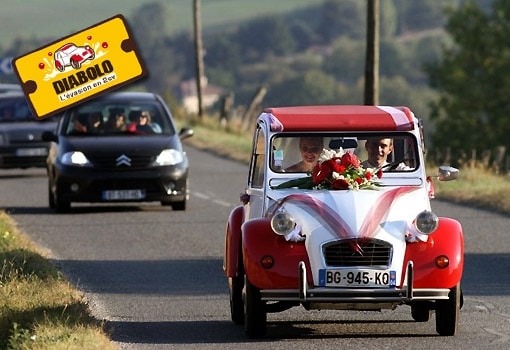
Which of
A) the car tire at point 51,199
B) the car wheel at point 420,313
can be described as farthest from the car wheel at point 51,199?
the car wheel at point 420,313

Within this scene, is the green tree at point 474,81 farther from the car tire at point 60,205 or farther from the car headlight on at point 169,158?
the car tire at point 60,205

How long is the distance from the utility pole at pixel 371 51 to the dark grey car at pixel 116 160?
10.5 meters

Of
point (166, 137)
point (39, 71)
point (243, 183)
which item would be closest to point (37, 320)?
point (39, 71)

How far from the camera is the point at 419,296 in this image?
11422mm

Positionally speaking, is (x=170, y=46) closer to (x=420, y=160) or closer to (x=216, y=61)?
(x=216, y=61)

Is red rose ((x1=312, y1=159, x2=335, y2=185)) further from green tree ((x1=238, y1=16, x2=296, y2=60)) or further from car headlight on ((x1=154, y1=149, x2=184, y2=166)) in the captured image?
green tree ((x1=238, y1=16, x2=296, y2=60))

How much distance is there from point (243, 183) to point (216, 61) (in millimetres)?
142069

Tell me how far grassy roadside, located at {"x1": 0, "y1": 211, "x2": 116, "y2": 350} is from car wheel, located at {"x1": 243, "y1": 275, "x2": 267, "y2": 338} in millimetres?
985

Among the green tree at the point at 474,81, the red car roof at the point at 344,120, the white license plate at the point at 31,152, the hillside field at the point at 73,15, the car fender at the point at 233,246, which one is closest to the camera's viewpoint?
the car fender at the point at 233,246

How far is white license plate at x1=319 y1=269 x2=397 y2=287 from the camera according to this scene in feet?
37.3

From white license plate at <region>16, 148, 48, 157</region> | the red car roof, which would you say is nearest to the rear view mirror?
the red car roof

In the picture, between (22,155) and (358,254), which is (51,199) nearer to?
(22,155)

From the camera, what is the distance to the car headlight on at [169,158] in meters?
23.2

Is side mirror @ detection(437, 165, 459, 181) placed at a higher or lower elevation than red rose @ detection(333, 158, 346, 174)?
lower
